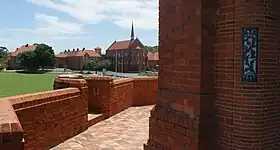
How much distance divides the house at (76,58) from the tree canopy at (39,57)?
49.1 feet

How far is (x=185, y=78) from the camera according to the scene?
3697mm

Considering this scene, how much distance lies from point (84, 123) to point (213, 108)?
17.3ft

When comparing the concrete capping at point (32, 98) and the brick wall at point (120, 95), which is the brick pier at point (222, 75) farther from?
the brick wall at point (120, 95)

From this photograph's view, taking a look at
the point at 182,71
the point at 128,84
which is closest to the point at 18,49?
the point at 128,84

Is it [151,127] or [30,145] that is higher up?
[151,127]

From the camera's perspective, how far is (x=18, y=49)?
407 feet

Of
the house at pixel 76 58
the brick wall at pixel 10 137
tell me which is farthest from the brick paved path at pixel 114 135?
the house at pixel 76 58

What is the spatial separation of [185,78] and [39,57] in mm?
91473

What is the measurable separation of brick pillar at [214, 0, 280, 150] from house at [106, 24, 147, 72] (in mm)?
87824

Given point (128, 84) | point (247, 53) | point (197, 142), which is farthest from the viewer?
point (128, 84)

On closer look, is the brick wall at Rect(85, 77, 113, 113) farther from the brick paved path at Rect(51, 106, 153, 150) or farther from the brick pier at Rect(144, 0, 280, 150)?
the brick pier at Rect(144, 0, 280, 150)

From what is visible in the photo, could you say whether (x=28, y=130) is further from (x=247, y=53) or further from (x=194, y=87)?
(x=247, y=53)

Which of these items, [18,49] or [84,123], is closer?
[84,123]

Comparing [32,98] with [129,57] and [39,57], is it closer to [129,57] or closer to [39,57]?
[129,57]
